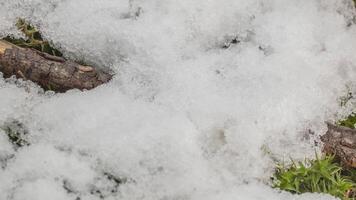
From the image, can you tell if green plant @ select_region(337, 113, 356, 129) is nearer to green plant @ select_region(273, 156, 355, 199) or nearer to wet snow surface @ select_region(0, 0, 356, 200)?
wet snow surface @ select_region(0, 0, 356, 200)

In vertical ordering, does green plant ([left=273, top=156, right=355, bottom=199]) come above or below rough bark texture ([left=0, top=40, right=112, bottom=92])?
below

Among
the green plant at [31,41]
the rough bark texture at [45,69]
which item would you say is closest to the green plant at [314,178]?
the rough bark texture at [45,69]

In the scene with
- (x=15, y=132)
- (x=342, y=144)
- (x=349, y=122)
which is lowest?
(x=15, y=132)

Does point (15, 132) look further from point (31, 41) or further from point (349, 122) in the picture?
point (349, 122)

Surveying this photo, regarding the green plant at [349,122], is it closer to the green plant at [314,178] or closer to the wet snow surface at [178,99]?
the wet snow surface at [178,99]

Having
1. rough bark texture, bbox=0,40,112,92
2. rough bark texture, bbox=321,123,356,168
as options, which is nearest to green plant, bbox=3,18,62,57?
rough bark texture, bbox=0,40,112,92

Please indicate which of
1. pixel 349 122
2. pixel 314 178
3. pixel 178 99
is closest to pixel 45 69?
pixel 178 99

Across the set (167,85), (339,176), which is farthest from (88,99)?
(339,176)
